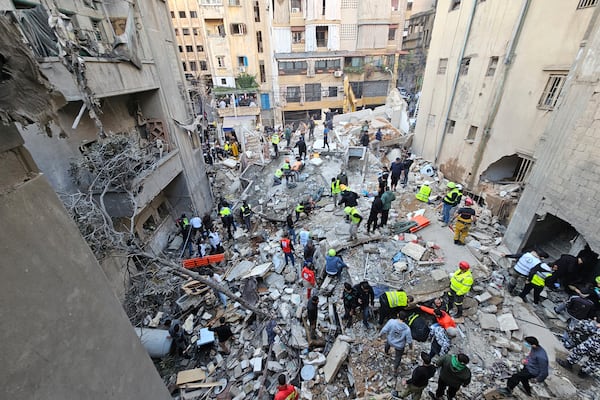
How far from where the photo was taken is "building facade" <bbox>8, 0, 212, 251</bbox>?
5875mm

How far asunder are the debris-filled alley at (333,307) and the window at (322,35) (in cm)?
2161

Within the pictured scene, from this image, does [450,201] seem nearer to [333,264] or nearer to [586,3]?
[333,264]

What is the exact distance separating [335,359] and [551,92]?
36.6 feet

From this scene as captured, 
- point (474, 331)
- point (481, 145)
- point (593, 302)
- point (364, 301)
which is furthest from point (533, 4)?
point (364, 301)

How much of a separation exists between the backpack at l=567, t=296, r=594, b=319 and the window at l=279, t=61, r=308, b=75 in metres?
27.9

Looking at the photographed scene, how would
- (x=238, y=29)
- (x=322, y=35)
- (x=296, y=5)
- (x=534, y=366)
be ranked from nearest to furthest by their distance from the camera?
(x=534, y=366) < (x=296, y=5) < (x=322, y=35) < (x=238, y=29)

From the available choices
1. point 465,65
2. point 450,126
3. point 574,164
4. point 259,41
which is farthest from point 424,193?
point 259,41

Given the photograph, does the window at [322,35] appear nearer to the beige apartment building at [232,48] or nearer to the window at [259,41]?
the beige apartment building at [232,48]

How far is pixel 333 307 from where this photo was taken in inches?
265

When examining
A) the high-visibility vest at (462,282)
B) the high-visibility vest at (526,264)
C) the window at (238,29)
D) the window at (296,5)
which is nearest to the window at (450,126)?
the high-visibility vest at (526,264)

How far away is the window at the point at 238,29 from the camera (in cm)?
2797

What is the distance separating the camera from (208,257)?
9.16m

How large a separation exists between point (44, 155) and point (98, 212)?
84.2 inches

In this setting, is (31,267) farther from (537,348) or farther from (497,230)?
(497,230)
